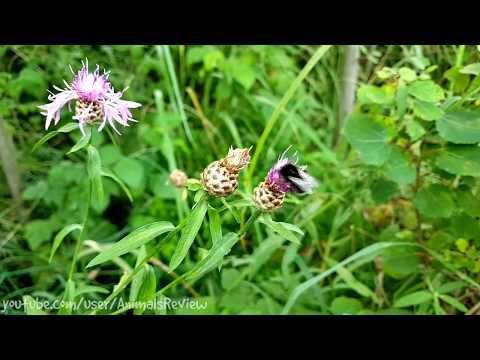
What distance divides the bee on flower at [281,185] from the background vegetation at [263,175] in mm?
103

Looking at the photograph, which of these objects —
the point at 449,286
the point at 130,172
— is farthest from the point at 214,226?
the point at 130,172

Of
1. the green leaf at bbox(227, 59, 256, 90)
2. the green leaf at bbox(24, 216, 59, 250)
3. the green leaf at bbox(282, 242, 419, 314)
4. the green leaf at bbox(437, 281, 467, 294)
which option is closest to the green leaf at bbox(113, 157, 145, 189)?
the green leaf at bbox(24, 216, 59, 250)

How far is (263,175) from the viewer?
218cm

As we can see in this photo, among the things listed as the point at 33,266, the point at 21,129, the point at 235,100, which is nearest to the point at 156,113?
the point at 235,100

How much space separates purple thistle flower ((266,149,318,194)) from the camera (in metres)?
1.07

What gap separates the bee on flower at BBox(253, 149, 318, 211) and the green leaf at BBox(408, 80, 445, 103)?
1.99ft

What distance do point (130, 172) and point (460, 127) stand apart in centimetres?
105

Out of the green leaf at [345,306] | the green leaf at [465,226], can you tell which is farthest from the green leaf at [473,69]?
the green leaf at [345,306]

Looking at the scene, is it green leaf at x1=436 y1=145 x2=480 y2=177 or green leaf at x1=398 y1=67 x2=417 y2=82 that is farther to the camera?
green leaf at x1=398 y1=67 x2=417 y2=82

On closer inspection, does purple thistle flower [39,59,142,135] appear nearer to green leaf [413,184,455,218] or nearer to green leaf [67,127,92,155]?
green leaf [67,127,92,155]

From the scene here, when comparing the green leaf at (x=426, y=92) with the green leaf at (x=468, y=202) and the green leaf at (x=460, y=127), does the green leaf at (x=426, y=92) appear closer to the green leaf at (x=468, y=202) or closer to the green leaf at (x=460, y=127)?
the green leaf at (x=460, y=127)

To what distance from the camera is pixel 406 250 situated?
1.73 metres

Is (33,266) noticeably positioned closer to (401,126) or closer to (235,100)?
(235,100)

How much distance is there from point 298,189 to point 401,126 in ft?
2.21
